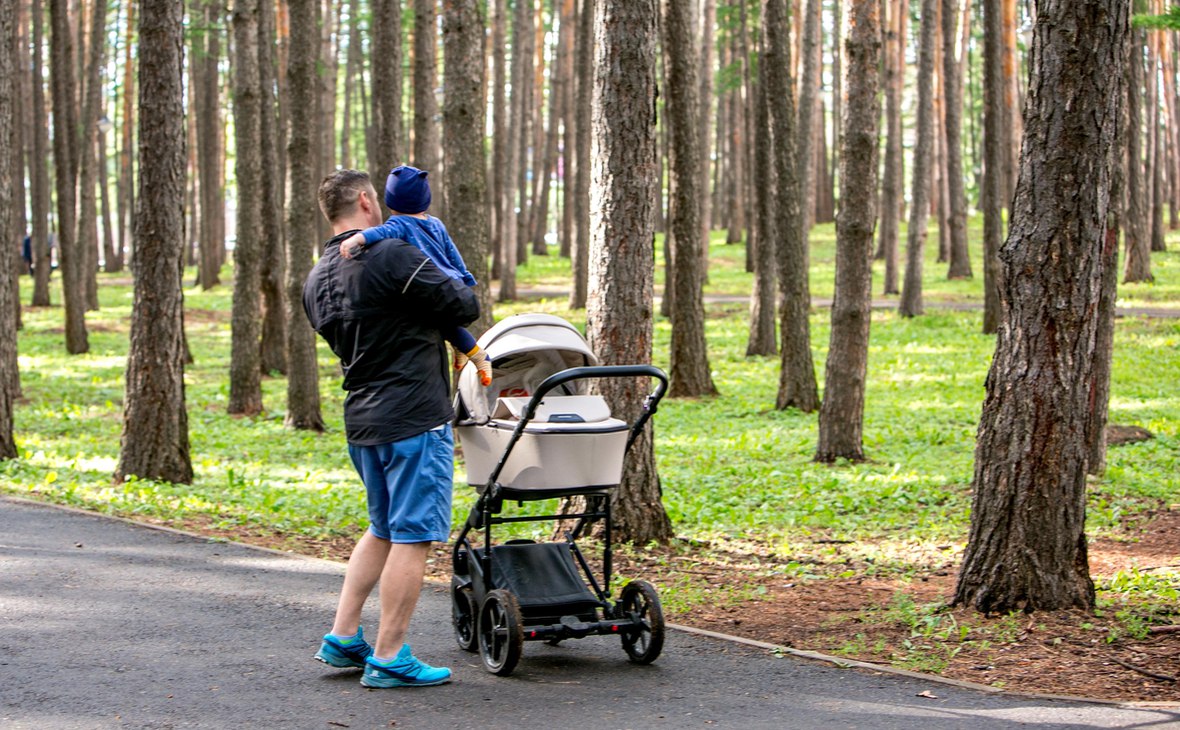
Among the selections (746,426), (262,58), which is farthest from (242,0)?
(746,426)

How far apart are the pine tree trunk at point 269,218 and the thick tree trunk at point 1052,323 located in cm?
1299

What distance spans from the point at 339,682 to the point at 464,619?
0.78 meters

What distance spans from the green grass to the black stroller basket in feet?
10.6

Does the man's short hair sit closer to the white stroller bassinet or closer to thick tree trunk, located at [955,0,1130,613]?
the white stroller bassinet

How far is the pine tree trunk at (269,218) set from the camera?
1802cm

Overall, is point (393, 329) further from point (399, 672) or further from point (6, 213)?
point (6, 213)

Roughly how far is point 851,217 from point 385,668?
8186 mm

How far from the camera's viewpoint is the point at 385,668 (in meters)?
5.04

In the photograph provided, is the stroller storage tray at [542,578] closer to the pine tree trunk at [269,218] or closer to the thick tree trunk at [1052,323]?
the thick tree trunk at [1052,323]

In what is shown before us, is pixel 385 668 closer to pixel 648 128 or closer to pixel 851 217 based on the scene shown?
pixel 648 128

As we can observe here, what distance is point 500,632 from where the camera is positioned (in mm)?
5223

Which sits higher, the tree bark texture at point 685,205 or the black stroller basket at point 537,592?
the tree bark texture at point 685,205

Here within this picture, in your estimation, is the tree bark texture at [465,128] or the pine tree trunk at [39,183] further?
the pine tree trunk at [39,183]

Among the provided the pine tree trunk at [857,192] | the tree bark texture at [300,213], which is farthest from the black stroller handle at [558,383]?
the tree bark texture at [300,213]
